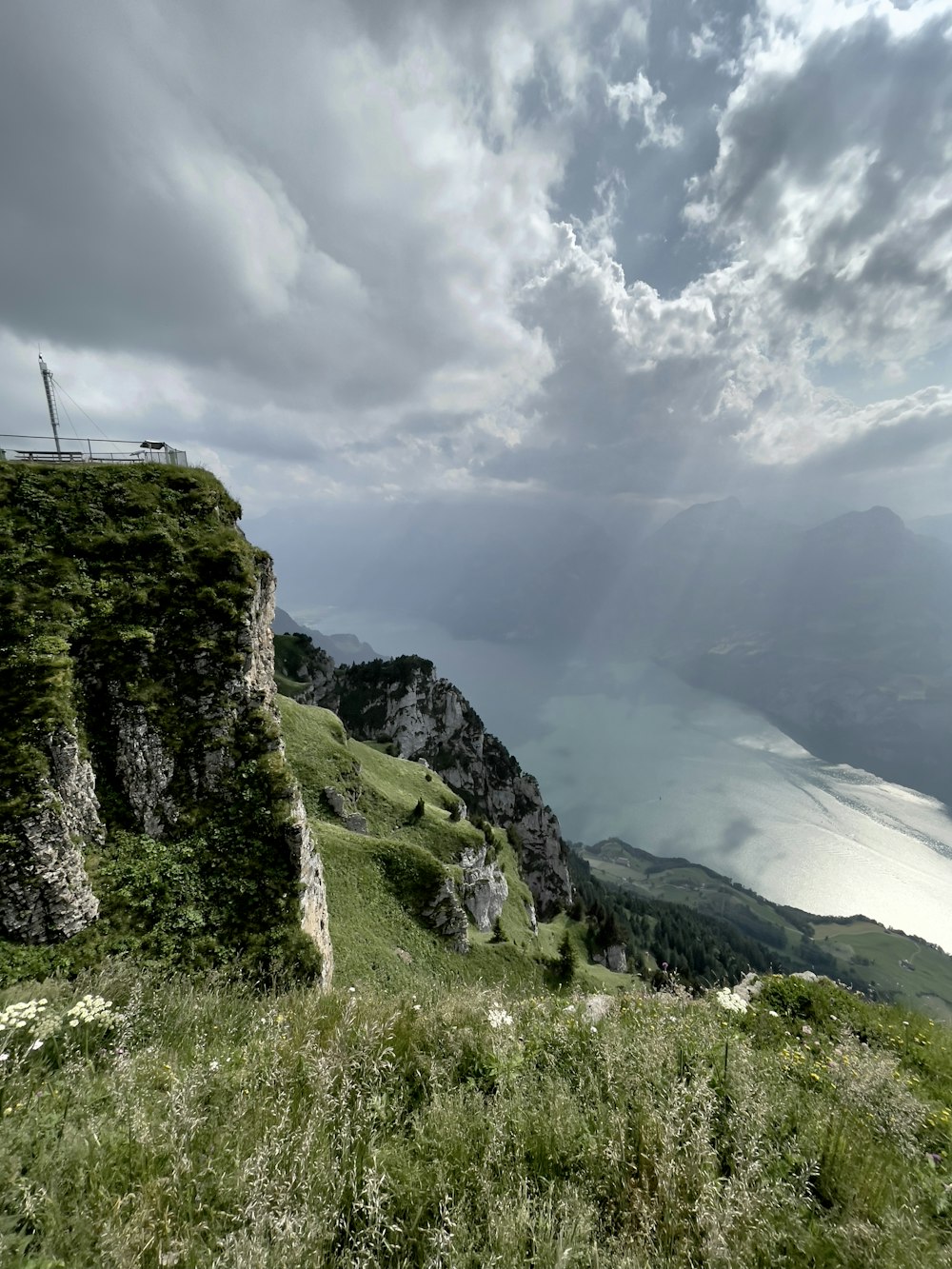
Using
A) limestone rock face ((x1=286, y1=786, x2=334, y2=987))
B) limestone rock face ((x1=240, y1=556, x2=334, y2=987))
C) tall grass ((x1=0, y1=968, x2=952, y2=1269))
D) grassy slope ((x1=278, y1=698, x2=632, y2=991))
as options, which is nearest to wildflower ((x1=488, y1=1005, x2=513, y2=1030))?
tall grass ((x1=0, y1=968, x2=952, y2=1269))

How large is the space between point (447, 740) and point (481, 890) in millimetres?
72122

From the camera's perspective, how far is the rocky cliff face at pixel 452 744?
118 m

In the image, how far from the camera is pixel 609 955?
83.1 metres

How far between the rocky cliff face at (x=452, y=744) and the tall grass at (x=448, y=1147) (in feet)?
362

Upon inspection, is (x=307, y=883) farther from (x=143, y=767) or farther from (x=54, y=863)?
(x=54, y=863)

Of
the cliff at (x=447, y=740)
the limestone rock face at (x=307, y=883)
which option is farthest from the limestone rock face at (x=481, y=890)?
the cliff at (x=447, y=740)

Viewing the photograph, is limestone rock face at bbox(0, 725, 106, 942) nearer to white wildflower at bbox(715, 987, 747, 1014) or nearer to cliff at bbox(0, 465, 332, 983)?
cliff at bbox(0, 465, 332, 983)

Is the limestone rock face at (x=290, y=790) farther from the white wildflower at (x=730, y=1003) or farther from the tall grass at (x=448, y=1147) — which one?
the white wildflower at (x=730, y=1003)

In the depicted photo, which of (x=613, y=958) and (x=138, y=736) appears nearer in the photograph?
(x=138, y=736)

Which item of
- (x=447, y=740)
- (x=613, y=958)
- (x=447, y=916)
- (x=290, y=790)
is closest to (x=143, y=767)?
(x=290, y=790)

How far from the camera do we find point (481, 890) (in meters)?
Answer: 56.1

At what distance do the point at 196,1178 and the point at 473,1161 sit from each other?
2271 mm

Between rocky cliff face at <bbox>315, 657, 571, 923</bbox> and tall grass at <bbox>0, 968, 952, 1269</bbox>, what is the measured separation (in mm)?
110439

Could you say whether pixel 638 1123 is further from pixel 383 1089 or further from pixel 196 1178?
pixel 196 1178
